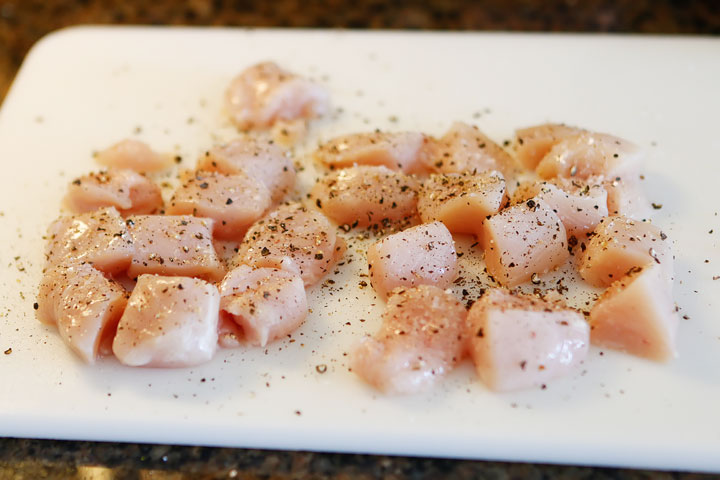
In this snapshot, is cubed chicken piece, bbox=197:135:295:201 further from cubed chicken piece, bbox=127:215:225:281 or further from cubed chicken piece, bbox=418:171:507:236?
cubed chicken piece, bbox=418:171:507:236

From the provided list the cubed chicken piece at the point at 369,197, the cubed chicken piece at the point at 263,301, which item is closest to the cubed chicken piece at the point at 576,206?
the cubed chicken piece at the point at 369,197

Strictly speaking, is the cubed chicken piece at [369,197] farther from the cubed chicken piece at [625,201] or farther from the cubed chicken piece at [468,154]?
the cubed chicken piece at [625,201]

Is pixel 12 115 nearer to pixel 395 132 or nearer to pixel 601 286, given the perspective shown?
pixel 395 132

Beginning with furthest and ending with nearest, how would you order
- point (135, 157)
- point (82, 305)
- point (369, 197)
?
point (135, 157) → point (369, 197) → point (82, 305)

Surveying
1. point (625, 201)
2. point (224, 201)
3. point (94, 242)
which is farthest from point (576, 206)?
point (94, 242)

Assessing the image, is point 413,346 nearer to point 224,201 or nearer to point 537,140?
point 224,201

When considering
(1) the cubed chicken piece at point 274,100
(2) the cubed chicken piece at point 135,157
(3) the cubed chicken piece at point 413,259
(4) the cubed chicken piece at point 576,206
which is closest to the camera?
(3) the cubed chicken piece at point 413,259

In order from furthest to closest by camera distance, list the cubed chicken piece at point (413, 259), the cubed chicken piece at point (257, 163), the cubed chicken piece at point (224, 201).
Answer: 1. the cubed chicken piece at point (257, 163)
2. the cubed chicken piece at point (224, 201)
3. the cubed chicken piece at point (413, 259)
